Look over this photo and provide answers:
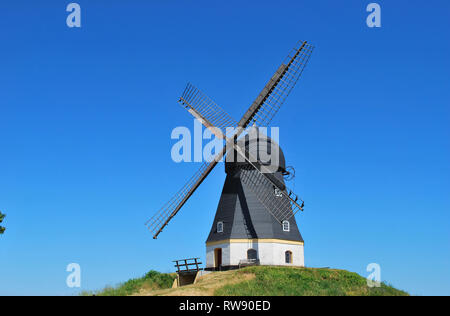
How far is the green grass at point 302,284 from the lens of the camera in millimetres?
20934

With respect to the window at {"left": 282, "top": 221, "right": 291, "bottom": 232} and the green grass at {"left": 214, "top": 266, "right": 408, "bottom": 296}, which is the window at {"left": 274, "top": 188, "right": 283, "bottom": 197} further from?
the green grass at {"left": 214, "top": 266, "right": 408, "bottom": 296}

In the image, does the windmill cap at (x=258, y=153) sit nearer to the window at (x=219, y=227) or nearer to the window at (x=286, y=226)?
the window at (x=286, y=226)

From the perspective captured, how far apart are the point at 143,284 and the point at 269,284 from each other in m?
8.39

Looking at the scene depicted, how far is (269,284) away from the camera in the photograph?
22188 mm

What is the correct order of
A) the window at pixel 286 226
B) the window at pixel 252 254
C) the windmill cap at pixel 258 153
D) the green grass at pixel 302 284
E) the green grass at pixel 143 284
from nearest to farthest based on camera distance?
the green grass at pixel 302 284
the green grass at pixel 143 284
the window at pixel 252 254
the window at pixel 286 226
the windmill cap at pixel 258 153

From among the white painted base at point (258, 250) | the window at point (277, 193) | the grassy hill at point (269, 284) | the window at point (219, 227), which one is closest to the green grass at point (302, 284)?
the grassy hill at point (269, 284)

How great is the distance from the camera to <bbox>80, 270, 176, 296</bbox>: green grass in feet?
76.7

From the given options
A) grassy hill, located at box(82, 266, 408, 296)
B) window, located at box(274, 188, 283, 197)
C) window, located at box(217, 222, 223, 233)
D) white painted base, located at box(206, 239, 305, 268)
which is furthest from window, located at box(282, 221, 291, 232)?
window, located at box(217, 222, 223, 233)

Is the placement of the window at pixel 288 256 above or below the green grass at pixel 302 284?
above
